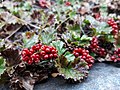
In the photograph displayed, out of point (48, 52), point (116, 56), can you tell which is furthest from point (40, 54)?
point (116, 56)

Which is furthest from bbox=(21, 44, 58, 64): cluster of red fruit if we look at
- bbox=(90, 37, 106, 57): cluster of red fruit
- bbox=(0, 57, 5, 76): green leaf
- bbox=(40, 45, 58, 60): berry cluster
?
bbox=(90, 37, 106, 57): cluster of red fruit

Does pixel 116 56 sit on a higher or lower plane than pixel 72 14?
lower

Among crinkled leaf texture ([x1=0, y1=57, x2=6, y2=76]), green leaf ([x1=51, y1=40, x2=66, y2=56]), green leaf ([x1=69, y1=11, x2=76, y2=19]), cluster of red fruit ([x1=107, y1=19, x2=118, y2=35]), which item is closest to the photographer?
crinkled leaf texture ([x1=0, y1=57, x2=6, y2=76])

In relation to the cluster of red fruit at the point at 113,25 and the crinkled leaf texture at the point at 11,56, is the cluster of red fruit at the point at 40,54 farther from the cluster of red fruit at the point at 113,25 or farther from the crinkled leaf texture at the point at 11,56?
the cluster of red fruit at the point at 113,25

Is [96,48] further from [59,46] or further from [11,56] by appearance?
[11,56]

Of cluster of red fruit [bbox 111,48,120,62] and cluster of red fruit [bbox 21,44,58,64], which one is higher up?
cluster of red fruit [bbox 21,44,58,64]

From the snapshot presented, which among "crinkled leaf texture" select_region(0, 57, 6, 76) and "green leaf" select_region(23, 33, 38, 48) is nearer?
"crinkled leaf texture" select_region(0, 57, 6, 76)

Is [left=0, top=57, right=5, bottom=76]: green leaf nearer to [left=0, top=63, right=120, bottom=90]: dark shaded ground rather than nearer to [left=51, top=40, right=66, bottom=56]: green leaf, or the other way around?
[left=0, top=63, right=120, bottom=90]: dark shaded ground

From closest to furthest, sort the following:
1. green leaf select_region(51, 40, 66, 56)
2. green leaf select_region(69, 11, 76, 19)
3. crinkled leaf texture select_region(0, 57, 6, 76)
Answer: crinkled leaf texture select_region(0, 57, 6, 76), green leaf select_region(51, 40, 66, 56), green leaf select_region(69, 11, 76, 19)
